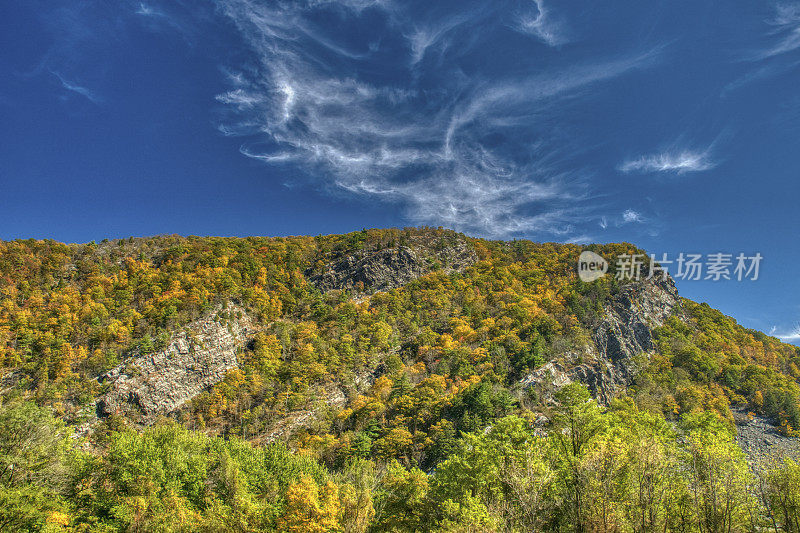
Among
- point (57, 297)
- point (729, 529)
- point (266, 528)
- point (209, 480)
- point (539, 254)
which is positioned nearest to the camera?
point (729, 529)

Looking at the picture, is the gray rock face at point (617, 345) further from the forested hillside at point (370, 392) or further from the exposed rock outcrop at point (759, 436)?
the exposed rock outcrop at point (759, 436)

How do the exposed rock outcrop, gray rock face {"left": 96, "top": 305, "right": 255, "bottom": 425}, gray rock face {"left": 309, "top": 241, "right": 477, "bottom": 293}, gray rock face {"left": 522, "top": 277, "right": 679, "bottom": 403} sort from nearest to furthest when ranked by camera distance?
the exposed rock outcrop < gray rock face {"left": 96, "top": 305, "right": 255, "bottom": 425} < gray rock face {"left": 522, "top": 277, "right": 679, "bottom": 403} < gray rock face {"left": 309, "top": 241, "right": 477, "bottom": 293}

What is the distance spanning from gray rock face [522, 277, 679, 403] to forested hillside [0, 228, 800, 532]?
2.02 ft

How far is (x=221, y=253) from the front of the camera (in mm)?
103250

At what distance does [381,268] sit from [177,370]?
215ft

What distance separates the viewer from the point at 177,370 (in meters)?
70.4

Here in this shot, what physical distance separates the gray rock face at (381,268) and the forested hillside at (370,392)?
0.90 m

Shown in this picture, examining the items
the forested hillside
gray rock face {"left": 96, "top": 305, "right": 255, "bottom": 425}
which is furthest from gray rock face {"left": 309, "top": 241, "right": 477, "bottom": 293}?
gray rock face {"left": 96, "top": 305, "right": 255, "bottom": 425}

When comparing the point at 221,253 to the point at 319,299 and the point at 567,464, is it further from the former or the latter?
the point at 567,464

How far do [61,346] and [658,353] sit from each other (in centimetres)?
13358

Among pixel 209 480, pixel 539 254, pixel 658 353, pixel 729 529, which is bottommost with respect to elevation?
pixel 209 480

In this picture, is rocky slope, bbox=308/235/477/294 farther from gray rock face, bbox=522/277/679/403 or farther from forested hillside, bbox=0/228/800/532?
gray rock face, bbox=522/277/679/403

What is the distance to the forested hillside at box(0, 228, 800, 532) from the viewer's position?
62.6 ft

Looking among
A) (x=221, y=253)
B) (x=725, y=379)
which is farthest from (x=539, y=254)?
(x=221, y=253)
